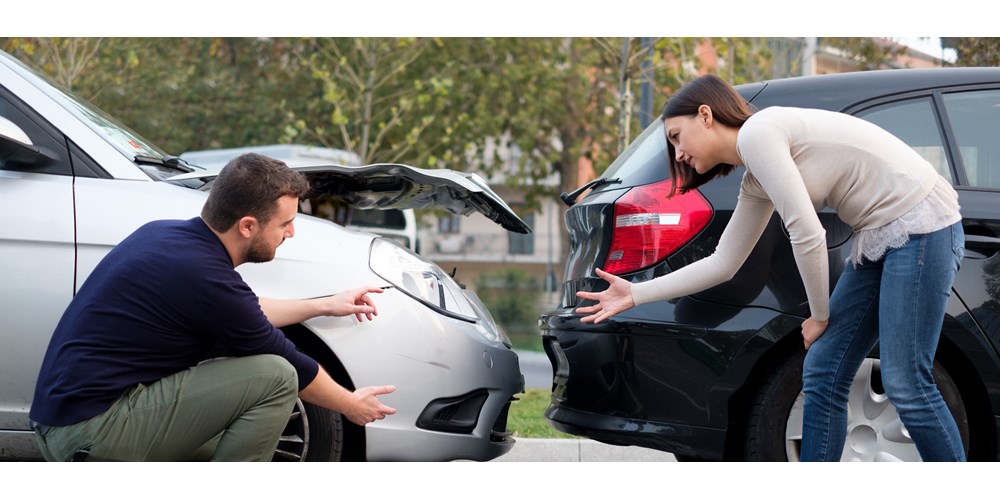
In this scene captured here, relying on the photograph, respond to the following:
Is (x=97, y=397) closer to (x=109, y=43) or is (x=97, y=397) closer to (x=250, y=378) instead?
(x=250, y=378)

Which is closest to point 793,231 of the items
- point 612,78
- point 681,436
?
point 681,436

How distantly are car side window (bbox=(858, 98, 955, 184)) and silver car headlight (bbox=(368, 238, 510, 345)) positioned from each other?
1540mm

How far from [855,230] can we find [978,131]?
2.71ft

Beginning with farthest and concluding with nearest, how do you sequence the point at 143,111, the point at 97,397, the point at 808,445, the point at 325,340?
the point at 143,111, the point at 325,340, the point at 808,445, the point at 97,397

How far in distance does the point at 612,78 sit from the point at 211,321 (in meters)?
17.1

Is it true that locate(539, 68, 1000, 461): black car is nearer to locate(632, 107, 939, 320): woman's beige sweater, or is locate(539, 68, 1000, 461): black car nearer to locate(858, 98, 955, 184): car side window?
locate(858, 98, 955, 184): car side window

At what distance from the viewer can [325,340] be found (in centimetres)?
334

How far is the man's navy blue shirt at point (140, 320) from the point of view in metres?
2.84

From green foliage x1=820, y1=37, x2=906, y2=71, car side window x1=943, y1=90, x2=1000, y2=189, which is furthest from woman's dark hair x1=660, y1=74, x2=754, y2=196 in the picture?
green foliage x1=820, y1=37, x2=906, y2=71

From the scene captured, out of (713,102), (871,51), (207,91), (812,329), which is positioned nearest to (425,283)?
(713,102)

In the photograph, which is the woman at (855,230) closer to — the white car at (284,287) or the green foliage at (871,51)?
the white car at (284,287)

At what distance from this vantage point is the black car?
3314 mm

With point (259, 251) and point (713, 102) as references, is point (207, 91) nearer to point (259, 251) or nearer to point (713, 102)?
point (259, 251)

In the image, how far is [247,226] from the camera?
2.98 metres
